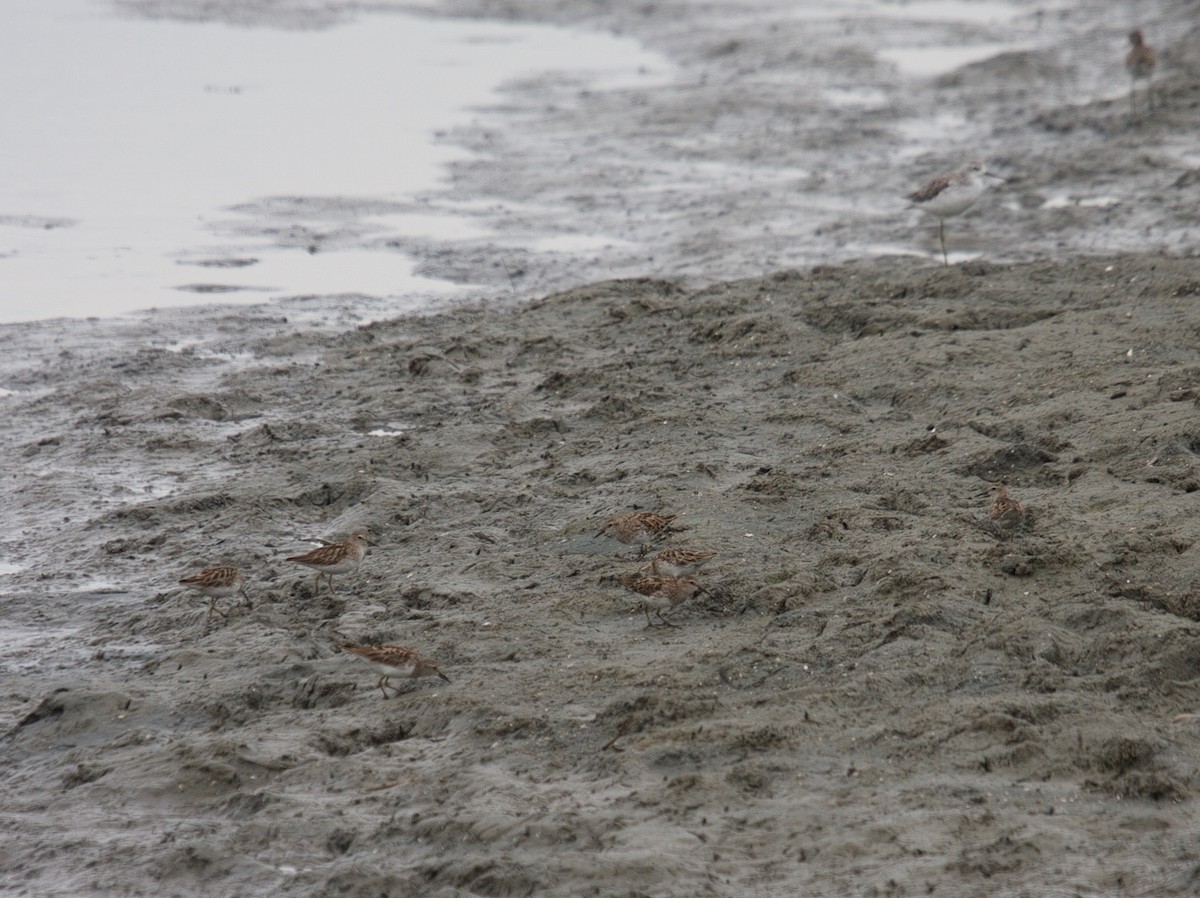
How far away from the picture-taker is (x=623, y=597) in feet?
21.8

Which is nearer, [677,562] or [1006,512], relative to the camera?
[677,562]

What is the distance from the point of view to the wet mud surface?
487cm

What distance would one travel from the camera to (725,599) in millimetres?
6496

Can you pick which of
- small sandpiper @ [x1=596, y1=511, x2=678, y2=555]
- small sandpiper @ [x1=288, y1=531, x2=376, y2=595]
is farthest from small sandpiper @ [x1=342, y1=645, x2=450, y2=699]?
small sandpiper @ [x1=596, y1=511, x2=678, y2=555]

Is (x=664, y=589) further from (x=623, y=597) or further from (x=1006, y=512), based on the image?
(x=1006, y=512)

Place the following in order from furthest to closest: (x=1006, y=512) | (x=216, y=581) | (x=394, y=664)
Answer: (x=1006, y=512) < (x=216, y=581) < (x=394, y=664)

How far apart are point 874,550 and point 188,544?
11.8 ft

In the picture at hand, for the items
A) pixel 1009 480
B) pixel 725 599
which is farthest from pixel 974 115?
pixel 725 599

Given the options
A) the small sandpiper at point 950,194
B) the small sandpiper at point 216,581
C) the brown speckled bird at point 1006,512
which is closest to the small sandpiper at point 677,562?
the brown speckled bird at point 1006,512

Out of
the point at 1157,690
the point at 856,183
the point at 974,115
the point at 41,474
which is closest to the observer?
the point at 1157,690

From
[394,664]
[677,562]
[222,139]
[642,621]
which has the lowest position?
[642,621]

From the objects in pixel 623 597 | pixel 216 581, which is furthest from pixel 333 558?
pixel 623 597

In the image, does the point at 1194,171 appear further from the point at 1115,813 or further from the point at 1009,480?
the point at 1115,813

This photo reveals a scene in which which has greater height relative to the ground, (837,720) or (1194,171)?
(1194,171)
